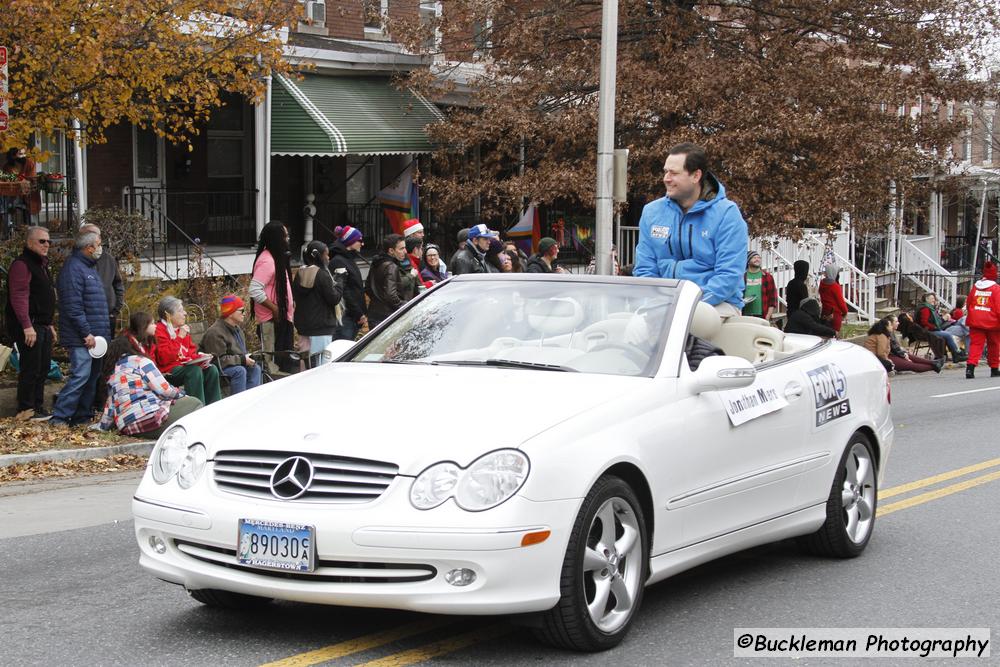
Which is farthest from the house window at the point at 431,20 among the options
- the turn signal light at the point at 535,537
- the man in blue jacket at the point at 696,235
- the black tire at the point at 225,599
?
the turn signal light at the point at 535,537

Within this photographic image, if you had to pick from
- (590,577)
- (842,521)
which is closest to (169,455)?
(590,577)

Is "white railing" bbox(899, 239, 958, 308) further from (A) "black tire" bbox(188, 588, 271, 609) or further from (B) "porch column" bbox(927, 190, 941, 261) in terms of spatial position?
(A) "black tire" bbox(188, 588, 271, 609)

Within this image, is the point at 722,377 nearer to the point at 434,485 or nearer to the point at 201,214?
the point at 434,485

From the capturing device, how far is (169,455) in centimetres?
549

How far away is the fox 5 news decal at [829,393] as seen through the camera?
23.2 feet

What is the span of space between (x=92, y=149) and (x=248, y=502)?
16.1 meters

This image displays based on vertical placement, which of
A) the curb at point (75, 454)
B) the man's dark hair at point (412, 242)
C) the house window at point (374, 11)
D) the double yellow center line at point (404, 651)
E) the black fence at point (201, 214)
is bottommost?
the curb at point (75, 454)

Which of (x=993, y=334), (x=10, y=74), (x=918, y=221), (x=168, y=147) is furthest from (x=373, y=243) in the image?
(x=918, y=221)

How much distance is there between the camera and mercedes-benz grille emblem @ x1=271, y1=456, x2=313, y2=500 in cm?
502

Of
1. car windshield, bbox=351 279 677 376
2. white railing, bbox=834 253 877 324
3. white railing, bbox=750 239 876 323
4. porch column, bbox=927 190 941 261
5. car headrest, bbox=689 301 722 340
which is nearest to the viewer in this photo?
car windshield, bbox=351 279 677 376

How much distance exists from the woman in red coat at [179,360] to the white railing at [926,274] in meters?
29.6

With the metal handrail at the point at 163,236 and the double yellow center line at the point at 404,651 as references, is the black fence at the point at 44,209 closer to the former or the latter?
the metal handrail at the point at 163,236

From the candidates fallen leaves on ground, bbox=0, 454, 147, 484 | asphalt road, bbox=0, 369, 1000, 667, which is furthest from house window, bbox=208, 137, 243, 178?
asphalt road, bbox=0, 369, 1000, 667

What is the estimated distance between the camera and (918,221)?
48344 millimetres
